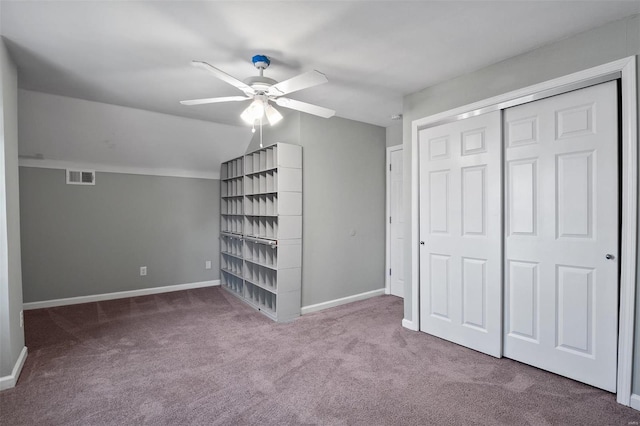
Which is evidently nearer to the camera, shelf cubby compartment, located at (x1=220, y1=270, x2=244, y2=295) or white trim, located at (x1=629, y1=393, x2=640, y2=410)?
white trim, located at (x1=629, y1=393, x2=640, y2=410)

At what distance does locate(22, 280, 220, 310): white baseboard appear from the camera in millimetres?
4008

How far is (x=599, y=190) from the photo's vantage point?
83.8 inches

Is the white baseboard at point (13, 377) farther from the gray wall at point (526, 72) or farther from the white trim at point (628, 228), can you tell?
the white trim at point (628, 228)

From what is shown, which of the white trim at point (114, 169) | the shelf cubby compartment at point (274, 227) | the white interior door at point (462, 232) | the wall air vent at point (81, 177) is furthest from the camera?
the wall air vent at point (81, 177)

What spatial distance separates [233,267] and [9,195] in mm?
3080

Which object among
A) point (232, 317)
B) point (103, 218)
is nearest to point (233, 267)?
point (232, 317)

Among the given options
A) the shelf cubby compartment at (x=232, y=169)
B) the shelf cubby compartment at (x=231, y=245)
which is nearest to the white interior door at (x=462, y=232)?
the shelf cubby compartment at (x=232, y=169)

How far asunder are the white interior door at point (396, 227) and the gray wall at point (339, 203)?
Result: 0.13m

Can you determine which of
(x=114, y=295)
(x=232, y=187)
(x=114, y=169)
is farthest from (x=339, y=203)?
(x=114, y=295)

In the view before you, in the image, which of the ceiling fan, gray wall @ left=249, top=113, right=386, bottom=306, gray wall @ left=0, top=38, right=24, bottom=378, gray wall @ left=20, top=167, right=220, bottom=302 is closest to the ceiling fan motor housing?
the ceiling fan

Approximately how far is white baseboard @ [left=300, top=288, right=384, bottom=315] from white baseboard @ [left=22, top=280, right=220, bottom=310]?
2.19 meters

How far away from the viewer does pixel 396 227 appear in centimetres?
454

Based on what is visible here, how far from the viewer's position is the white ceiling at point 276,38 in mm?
1876

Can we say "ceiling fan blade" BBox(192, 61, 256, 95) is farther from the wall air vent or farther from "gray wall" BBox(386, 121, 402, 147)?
the wall air vent
